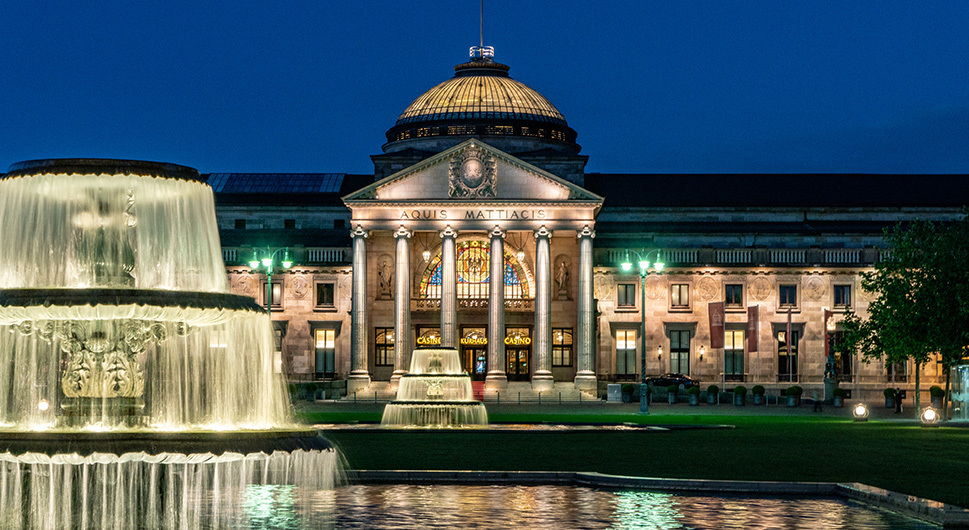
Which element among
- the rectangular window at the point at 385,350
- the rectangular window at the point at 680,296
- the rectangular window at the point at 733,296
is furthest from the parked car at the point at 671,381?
the rectangular window at the point at 385,350

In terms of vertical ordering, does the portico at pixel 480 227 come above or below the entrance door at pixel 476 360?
above

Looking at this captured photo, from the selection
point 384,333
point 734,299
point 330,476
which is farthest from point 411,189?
point 330,476

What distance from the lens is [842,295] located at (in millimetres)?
92750

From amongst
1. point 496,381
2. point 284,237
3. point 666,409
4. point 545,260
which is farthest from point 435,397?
point 284,237

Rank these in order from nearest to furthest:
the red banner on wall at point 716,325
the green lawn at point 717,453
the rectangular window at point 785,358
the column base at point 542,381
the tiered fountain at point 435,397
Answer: the green lawn at point 717,453 < the tiered fountain at point 435,397 < the red banner on wall at point 716,325 < the column base at point 542,381 < the rectangular window at point 785,358

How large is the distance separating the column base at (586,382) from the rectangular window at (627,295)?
923cm

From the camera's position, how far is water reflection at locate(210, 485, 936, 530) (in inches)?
698

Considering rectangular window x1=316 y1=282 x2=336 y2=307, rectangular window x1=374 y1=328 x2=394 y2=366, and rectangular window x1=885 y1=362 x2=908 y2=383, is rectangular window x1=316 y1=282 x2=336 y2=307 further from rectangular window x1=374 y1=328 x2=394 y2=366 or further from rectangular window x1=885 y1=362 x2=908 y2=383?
rectangular window x1=885 y1=362 x2=908 y2=383

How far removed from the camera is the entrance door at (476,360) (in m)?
93.3

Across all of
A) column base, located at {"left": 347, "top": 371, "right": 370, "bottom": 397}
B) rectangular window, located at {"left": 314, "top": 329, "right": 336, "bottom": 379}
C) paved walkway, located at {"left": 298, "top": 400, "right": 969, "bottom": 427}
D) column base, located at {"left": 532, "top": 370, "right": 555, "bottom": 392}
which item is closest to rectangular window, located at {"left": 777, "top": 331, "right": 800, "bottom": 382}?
paved walkway, located at {"left": 298, "top": 400, "right": 969, "bottom": 427}

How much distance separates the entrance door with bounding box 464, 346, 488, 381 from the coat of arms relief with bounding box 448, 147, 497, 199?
12.9 m

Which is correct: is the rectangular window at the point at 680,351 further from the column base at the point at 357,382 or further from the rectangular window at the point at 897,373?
the column base at the point at 357,382

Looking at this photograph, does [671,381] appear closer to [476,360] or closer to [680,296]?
[680,296]

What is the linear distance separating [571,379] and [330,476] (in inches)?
2922
